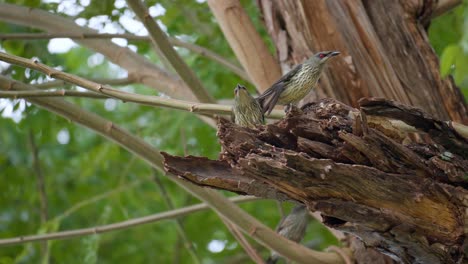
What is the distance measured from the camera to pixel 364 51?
6344 millimetres

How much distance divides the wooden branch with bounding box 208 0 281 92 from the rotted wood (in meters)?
2.10

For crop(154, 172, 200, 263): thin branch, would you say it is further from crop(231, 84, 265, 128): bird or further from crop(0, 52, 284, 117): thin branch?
crop(0, 52, 284, 117): thin branch

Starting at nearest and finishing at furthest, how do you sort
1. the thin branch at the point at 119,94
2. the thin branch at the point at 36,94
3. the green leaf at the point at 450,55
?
the green leaf at the point at 450,55 < the thin branch at the point at 119,94 < the thin branch at the point at 36,94

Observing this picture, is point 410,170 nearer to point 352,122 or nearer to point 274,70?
point 352,122

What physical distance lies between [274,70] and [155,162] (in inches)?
59.5

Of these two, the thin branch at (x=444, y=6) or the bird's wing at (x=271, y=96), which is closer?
the bird's wing at (x=271, y=96)

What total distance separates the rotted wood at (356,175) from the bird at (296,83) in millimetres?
1474

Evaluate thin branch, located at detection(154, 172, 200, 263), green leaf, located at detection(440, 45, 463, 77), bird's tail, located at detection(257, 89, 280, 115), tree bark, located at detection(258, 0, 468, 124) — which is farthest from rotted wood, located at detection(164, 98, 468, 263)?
thin branch, located at detection(154, 172, 200, 263)

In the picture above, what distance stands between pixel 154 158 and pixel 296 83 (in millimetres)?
1270

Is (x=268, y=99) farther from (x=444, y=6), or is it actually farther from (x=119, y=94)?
(x=444, y=6)

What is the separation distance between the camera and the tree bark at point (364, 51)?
20.5 feet

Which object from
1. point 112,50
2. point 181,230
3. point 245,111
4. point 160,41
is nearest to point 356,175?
point 245,111

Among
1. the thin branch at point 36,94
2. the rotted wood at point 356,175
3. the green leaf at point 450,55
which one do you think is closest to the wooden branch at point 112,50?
the thin branch at point 36,94

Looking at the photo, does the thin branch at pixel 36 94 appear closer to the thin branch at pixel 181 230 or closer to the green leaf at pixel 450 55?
the green leaf at pixel 450 55
